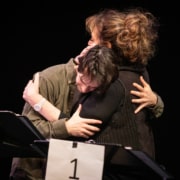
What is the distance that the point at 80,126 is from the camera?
1.76m

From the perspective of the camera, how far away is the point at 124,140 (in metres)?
1.79

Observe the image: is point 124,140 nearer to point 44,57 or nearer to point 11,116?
point 11,116

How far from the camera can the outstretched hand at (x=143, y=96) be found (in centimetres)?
189

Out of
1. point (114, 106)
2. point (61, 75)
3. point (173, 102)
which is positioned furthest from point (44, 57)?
point (114, 106)

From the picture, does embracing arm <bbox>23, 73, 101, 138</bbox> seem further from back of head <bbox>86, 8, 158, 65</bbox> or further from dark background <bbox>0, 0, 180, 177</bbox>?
dark background <bbox>0, 0, 180, 177</bbox>

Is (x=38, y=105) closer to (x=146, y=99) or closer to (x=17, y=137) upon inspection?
(x=17, y=137)

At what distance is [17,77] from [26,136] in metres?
1.49

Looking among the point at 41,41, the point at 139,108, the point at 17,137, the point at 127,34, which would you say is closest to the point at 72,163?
the point at 17,137

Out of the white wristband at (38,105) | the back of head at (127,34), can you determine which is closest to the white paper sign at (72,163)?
the white wristband at (38,105)

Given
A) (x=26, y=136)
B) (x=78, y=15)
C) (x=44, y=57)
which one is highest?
(x=78, y=15)

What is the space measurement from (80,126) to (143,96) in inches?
11.9

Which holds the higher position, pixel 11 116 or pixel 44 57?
pixel 44 57

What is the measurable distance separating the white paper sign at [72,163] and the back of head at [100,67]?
0.26 meters

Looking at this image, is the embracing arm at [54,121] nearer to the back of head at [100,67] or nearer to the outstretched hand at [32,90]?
the outstretched hand at [32,90]
